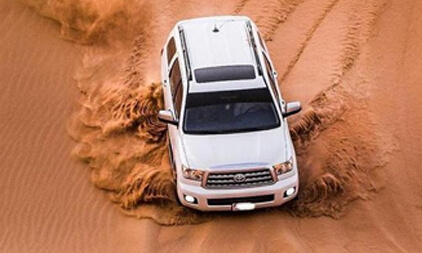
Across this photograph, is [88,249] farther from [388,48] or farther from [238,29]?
[388,48]

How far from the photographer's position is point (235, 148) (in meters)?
11.8

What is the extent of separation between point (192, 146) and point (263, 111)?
113cm

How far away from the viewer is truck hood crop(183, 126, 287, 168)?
460 inches

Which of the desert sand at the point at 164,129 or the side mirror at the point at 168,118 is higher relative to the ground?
the side mirror at the point at 168,118

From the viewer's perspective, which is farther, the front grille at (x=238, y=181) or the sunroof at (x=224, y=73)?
A: the sunroof at (x=224, y=73)

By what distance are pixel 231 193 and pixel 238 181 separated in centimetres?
18

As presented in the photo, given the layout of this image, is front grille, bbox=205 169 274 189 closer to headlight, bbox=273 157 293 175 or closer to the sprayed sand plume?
headlight, bbox=273 157 293 175

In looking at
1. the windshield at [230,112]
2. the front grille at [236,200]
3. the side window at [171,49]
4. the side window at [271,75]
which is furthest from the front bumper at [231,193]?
the side window at [171,49]

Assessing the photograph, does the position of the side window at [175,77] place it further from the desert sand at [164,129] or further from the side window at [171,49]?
the desert sand at [164,129]

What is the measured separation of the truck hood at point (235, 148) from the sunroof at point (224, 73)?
0.85 m

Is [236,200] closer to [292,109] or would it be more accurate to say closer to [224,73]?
[292,109]

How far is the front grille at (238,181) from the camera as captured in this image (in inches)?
457

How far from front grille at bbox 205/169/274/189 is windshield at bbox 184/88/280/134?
67 cm

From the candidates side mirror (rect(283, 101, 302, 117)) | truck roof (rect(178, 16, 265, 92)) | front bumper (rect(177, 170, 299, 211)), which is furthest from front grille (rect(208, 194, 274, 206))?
truck roof (rect(178, 16, 265, 92))
